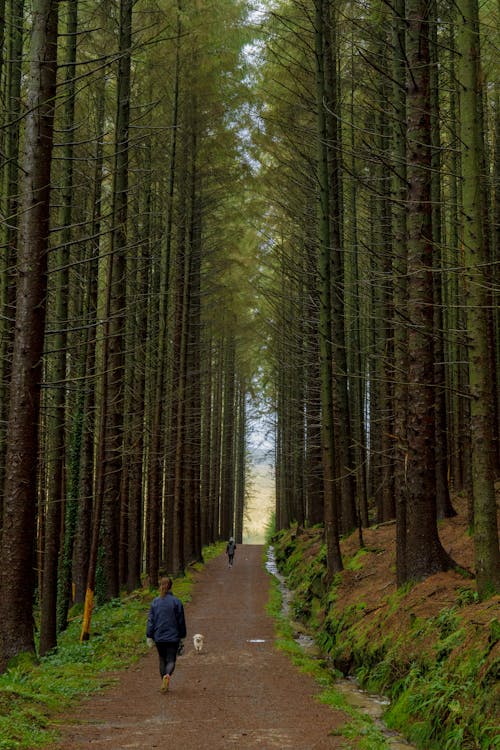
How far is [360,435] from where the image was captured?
62.8 ft

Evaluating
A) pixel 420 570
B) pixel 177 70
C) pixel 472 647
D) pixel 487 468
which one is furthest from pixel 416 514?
pixel 177 70

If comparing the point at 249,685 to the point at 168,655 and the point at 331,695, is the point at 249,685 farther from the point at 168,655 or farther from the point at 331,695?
the point at 331,695

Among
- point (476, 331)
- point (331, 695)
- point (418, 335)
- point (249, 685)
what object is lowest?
point (249, 685)

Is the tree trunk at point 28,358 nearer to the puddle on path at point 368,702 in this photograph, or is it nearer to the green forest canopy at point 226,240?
the green forest canopy at point 226,240

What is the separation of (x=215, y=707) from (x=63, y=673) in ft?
8.80

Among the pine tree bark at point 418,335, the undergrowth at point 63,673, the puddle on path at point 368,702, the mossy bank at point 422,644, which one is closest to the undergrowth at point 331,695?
the puddle on path at point 368,702

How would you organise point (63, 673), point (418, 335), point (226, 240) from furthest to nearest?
point (226, 240), point (418, 335), point (63, 673)

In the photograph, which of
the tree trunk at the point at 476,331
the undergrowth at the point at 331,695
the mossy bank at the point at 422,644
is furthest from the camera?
the tree trunk at the point at 476,331

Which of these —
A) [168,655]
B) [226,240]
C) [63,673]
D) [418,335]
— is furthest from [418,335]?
[226,240]

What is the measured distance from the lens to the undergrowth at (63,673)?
19.5ft

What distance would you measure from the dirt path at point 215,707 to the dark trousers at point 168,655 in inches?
11.0

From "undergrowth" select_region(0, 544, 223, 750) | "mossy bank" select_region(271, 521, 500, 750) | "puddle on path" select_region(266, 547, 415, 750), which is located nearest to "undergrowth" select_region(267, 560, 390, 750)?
"puddle on path" select_region(266, 547, 415, 750)

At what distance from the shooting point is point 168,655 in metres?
8.63

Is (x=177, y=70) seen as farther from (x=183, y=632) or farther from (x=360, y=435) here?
(x=183, y=632)
